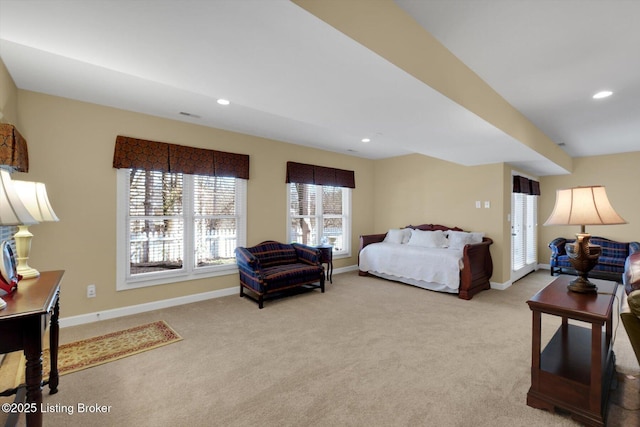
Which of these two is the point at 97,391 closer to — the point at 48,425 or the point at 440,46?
the point at 48,425

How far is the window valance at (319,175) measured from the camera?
5156mm

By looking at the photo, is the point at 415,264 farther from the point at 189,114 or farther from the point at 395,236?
the point at 189,114

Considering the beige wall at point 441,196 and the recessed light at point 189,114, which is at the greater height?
the recessed light at point 189,114

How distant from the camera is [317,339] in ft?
9.65

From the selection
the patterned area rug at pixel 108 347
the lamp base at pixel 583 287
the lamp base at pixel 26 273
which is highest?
the lamp base at pixel 26 273

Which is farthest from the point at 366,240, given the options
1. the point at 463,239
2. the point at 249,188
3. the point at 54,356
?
the point at 54,356

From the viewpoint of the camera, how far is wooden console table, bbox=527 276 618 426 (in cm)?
172

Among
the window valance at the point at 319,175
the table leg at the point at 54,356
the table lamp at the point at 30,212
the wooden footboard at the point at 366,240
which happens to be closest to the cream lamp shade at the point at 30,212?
the table lamp at the point at 30,212

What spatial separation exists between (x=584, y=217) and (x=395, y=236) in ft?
12.8

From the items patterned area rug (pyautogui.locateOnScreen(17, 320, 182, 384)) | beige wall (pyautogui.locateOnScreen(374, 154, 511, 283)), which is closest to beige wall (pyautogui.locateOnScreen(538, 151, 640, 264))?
beige wall (pyautogui.locateOnScreen(374, 154, 511, 283))

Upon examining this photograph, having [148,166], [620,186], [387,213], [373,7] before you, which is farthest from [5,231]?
[620,186]

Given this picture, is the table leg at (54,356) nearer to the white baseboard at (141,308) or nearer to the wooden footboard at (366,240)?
the white baseboard at (141,308)

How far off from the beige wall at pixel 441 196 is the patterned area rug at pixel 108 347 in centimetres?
481

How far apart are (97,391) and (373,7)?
309cm
